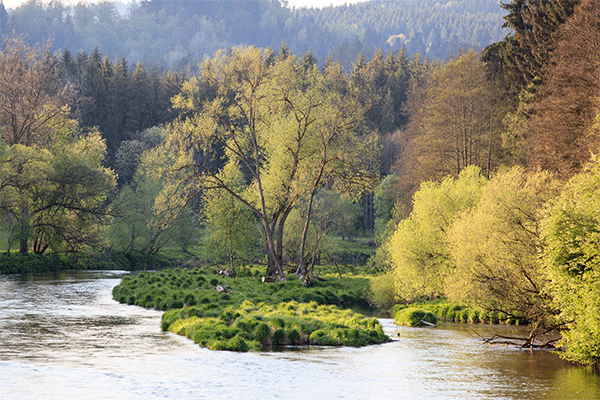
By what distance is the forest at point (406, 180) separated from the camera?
2678cm

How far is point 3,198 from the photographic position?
51.1 meters

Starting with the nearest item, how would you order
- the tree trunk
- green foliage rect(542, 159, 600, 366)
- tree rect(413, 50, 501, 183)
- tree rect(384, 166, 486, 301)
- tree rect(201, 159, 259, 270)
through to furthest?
1. green foliage rect(542, 159, 600, 366)
2. tree rect(384, 166, 486, 301)
3. tree rect(201, 159, 259, 270)
4. the tree trunk
5. tree rect(413, 50, 501, 183)

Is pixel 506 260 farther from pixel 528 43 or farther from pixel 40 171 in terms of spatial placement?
pixel 40 171

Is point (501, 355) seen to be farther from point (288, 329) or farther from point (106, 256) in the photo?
point (106, 256)

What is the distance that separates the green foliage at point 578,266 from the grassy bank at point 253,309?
7723mm

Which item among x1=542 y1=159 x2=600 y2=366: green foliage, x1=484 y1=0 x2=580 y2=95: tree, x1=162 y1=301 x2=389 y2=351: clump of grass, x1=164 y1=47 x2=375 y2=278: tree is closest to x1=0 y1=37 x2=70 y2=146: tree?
x1=164 y1=47 x2=375 y2=278: tree

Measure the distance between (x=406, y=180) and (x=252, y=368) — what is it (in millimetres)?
47245

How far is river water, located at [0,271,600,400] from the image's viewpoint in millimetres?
15758

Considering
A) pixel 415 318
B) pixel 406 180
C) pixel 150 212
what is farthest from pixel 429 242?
pixel 150 212

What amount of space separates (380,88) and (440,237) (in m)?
78.6

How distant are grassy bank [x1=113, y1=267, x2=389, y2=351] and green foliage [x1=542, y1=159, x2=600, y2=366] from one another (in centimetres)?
772

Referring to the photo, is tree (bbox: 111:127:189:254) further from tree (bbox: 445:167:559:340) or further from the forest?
tree (bbox: 445:167:559:340)

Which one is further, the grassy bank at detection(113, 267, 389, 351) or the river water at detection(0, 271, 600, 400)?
the grassy bank at detection(113, 267, 389, 351)

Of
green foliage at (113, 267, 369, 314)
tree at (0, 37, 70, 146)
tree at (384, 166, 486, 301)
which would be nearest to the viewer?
green foliage at (113, 267, 369, 314)
